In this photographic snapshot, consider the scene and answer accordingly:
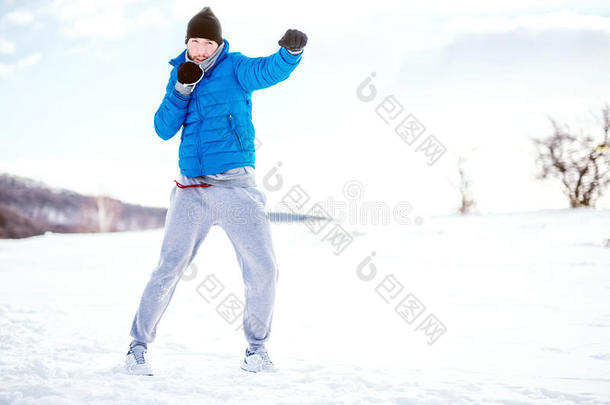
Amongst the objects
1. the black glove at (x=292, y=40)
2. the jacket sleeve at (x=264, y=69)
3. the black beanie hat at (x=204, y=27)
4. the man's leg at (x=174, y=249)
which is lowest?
the man's leg at (x=174, y=249)

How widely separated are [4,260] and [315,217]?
6152 mm

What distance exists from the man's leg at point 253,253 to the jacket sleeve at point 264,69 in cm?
52

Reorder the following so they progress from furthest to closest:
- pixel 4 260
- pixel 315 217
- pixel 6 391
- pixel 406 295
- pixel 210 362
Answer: pixel 4 260 → pixel 315 217 → pixel 406 295 → pixel 210 362 → pixel 6 391

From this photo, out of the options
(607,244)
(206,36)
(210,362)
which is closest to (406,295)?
(210,362)

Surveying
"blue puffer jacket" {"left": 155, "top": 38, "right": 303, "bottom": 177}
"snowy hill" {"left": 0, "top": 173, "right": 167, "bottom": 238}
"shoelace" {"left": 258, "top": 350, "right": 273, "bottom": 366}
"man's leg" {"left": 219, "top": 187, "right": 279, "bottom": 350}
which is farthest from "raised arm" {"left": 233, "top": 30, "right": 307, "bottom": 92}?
"snowy hill" {"left": 0, "top": 173, "right": 167, "bottom": 238}

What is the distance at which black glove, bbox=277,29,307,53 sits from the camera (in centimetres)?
204

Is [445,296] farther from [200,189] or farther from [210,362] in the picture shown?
[200,189]

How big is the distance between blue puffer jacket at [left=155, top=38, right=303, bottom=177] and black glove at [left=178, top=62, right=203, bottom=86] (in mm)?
104

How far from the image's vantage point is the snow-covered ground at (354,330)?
1940 mm

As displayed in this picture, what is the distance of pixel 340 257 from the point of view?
7.78 m

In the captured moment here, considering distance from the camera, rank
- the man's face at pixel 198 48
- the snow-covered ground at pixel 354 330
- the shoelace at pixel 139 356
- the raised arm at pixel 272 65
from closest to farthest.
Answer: the snow-covered ground at pixel 354 330
the raised arm at pixel 272 65
the shoelace at pixel 139 356
the man's face at pixel 198 48

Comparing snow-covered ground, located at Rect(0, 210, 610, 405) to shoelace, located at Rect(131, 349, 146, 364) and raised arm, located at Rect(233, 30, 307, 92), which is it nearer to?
shoelace, located at Rect(131, 349, 146, 364)

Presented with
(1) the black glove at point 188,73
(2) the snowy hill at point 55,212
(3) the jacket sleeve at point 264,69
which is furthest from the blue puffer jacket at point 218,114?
(2) the snowy hill at point 55,212

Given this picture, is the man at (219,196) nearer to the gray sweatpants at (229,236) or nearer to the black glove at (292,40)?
the gray sweatpants at (229,236)
